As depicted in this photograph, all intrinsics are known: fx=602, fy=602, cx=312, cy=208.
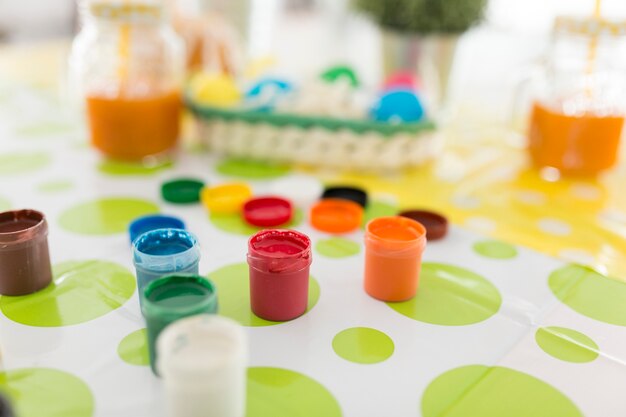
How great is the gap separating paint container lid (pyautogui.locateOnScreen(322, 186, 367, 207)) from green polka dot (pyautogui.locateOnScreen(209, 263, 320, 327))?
8.8 inches

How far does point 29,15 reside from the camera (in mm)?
2264

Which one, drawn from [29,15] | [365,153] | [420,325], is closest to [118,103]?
[365,153]

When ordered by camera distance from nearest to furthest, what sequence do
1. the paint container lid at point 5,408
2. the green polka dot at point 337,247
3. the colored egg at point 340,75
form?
the paint container lid at point 5,408
the green polka dot at point 337,247
the colored egg at point 340,75

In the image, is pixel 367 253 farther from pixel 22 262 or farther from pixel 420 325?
pixel 22 262

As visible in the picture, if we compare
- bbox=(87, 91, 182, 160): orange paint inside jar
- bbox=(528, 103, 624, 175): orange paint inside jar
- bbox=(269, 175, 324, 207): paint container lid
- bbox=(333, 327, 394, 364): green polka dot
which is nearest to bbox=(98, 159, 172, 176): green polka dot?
bbox=(87, 91, 182, 160): orange paint inside jar

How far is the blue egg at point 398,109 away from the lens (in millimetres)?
1086

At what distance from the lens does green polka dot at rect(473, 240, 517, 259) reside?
33.0 inches

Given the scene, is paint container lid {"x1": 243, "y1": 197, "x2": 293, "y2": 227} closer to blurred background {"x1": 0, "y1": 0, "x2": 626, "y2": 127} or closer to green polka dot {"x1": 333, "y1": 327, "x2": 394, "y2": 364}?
green polka dot {"x1": 333, "y1": 327, "x2": 394, "y2": 364}

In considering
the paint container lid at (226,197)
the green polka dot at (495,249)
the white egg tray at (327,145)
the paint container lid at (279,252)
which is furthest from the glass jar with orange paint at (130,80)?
the green polka dot at (495,249)

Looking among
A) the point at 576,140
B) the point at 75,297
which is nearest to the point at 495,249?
the point at 576,140

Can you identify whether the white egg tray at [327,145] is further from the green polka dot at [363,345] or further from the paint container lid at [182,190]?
the green polka dot at [363,345]

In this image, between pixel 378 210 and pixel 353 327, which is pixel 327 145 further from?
pixel 353 327

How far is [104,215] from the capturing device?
92 centimetres

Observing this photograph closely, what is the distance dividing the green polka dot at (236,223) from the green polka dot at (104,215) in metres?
0.10
